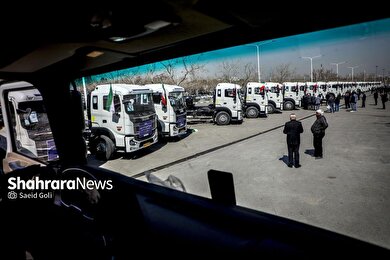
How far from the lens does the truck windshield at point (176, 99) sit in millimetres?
13818

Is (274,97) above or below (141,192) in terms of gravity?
above

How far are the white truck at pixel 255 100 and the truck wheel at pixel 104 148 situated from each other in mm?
14667

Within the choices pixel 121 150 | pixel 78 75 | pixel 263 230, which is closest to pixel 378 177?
pixel 263 230

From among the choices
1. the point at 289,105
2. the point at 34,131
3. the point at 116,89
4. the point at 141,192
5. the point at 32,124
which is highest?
the point at 116,89

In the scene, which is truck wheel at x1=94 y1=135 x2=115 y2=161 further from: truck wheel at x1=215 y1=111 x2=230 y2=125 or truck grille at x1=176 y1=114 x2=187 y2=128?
truck wheel at x1=215 y1=111 x2=230 y2=125

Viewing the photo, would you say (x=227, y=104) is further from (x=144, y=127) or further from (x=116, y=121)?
(x=116, y=121)

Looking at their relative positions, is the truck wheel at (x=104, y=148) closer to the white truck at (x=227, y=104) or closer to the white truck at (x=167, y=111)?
the white truck at (x=167, y=111)

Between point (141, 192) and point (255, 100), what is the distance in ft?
65.3

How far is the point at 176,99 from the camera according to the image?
14.3m

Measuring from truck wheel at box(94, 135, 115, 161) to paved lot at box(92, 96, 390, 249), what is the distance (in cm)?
48

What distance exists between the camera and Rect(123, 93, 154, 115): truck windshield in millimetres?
10688

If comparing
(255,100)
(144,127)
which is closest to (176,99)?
(144,127)

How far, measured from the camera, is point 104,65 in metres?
3.85

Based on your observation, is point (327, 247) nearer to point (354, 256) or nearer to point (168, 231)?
point (354, 256)
